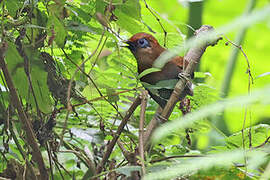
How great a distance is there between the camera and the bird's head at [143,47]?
1605mm

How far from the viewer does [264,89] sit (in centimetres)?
31

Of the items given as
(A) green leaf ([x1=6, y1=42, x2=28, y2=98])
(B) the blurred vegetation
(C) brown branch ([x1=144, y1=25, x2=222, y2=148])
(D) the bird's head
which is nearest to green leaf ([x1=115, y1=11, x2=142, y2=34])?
(B) the blurred vegetation

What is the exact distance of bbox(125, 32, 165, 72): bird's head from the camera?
1.61 m

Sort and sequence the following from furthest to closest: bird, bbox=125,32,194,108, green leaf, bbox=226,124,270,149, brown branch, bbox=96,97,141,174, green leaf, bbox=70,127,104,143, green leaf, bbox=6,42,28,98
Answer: bird, bbox=125,32,194,108 → green leaf, bbox=70,127,104,143 → green leaf, bbox=226,124,270,149 → brown branch, bbox=96,97,141,174 → green leaf, bbox=6,42,28,98

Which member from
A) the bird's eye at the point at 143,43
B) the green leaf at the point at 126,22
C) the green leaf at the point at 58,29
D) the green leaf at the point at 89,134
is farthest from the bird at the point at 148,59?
the green leaf at the point at 58,29

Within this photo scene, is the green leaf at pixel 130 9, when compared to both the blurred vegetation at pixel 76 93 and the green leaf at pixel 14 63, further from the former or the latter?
the green leaf at pixel 14 63

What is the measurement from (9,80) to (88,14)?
0.34 m

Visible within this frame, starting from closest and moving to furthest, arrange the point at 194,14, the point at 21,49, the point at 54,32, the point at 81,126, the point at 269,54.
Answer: the point at 54,32
the point at 21,49
the point at 81,126
the point at 194,14
the point at 269,54

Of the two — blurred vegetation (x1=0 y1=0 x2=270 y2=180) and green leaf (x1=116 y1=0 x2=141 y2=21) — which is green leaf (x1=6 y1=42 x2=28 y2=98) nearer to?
blurred vegetation (x1=0 y1=0 x2=270 y2=180)

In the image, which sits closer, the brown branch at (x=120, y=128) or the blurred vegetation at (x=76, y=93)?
the blurred vegetation at (x=76, y=93)

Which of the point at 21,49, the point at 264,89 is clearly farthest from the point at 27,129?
the point at 264,89

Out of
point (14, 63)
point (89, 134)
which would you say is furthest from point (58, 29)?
point (89, 134)

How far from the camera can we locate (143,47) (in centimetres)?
162

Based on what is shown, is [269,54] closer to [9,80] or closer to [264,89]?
[9,80]
